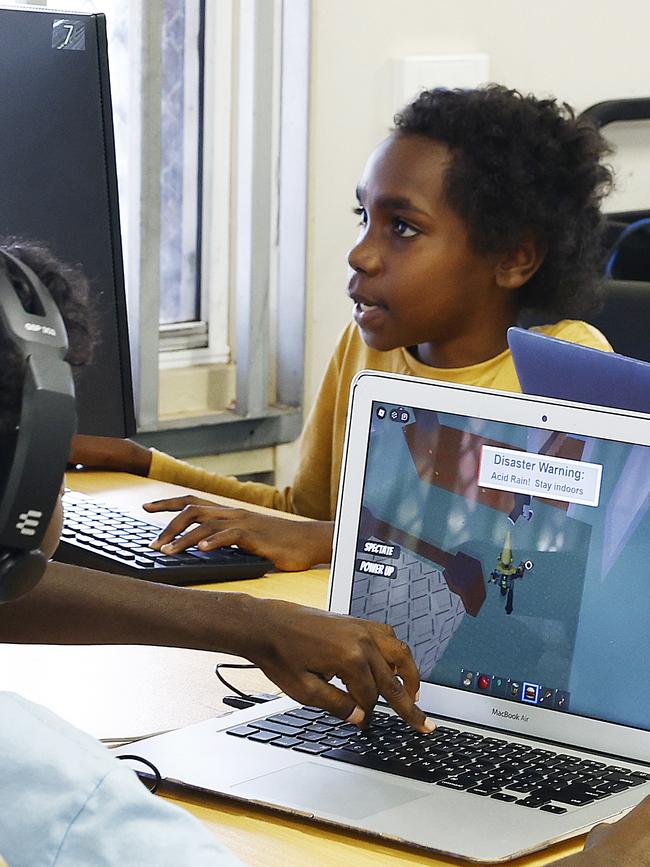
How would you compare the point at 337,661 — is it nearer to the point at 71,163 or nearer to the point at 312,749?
the point at 312,749

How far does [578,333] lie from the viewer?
5.30 feet

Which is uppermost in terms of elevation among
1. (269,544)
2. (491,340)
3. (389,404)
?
(389,404)

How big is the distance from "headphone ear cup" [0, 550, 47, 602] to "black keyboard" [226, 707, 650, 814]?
11.9 inches

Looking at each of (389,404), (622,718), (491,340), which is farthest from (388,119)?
(622,718)

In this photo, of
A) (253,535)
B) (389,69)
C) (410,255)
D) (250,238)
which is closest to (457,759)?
(253,535)

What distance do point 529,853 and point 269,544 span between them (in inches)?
26.4

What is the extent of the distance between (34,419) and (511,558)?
428 millimetres

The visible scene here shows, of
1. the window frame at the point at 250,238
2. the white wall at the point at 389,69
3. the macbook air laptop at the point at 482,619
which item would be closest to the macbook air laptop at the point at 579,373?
the macbook air laptop at the point at 482,619

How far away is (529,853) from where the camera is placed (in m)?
0.82

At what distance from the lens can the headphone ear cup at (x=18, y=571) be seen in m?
0.69

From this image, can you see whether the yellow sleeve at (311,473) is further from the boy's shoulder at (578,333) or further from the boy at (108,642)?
the boy at (108,642)

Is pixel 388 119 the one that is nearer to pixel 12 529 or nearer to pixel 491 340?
pixel 491 340

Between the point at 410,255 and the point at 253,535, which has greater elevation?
the point at 410,255

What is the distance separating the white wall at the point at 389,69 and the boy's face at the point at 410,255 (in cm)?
74
